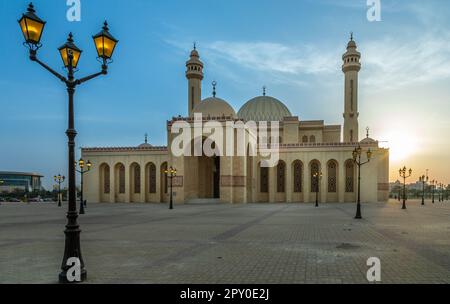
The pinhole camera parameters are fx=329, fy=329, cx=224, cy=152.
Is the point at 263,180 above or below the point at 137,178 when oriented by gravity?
below

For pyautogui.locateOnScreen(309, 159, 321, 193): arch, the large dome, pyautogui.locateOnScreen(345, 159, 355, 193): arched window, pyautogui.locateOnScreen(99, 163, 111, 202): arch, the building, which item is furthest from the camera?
the building

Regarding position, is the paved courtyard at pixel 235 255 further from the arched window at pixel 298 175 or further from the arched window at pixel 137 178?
the arched window at pixel 137 178

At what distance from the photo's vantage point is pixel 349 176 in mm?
43250

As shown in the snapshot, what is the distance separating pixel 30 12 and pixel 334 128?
165ft

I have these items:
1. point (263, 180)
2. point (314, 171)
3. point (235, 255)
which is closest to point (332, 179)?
point (314, 171)

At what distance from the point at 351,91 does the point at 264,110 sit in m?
13.8

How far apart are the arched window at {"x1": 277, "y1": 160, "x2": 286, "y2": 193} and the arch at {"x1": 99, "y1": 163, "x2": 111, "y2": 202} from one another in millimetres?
23592

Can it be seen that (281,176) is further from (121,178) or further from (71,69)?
(71,69)

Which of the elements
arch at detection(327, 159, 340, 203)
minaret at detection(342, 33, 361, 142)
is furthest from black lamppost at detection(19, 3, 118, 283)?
minaret at detection(342, 33, 361, 142)

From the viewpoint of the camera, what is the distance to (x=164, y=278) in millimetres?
6883

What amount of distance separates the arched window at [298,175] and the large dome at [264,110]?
11144 millimetres

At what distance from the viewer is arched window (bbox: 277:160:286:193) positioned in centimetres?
4472

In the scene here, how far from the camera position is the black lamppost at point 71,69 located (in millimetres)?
6539

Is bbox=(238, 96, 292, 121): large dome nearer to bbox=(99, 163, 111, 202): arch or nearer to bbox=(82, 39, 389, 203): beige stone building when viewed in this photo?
bbox=(82, 39, 389, 203): beige stone building
